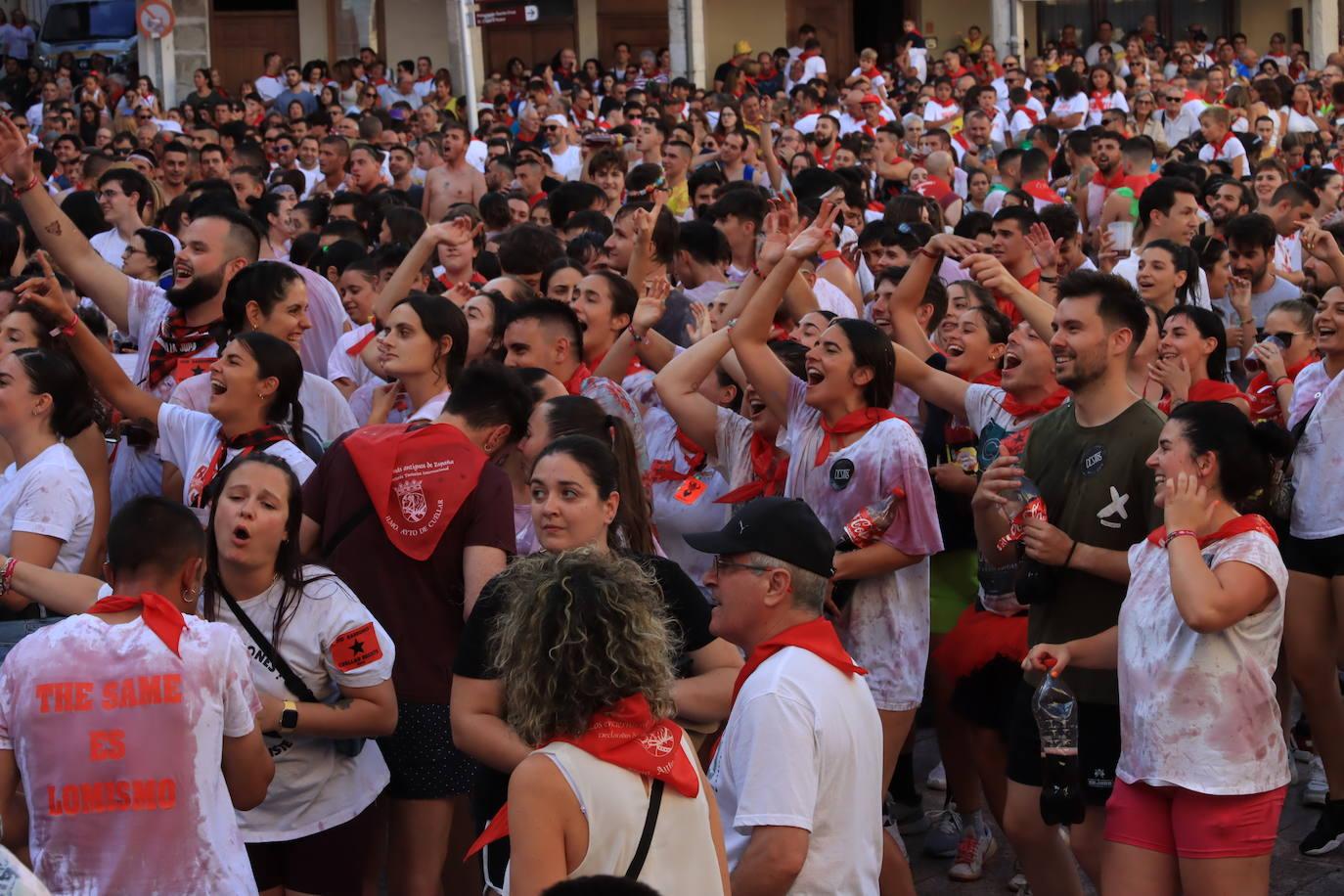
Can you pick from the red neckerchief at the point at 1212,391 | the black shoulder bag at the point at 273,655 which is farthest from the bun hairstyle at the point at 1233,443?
the black shoulder bag at the point at 273,655

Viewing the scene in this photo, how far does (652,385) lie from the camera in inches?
263

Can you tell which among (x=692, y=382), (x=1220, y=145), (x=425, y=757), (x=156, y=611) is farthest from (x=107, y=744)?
(x=1220, y=145)

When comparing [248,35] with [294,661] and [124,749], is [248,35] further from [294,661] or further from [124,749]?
[124,749]

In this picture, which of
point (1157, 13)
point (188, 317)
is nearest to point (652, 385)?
point (188, 317)

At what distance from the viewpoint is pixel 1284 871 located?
19.0 ft

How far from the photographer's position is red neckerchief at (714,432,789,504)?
6012mm

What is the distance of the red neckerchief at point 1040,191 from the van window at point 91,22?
1903 centimetres

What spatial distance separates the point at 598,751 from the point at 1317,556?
12.7 ft

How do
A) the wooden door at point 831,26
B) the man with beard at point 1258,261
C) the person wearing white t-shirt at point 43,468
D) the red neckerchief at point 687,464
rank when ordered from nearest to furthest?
1. the person wearing white t-shirt at point 43,468
2. the red neckerchief at point 687,464
3. the man with beard at point 1258,261
4. the wooden door at point 831,26

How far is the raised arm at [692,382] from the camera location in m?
6.03

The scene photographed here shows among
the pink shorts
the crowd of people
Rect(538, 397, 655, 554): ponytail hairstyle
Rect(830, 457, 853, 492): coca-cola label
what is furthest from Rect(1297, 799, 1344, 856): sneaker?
Rect(538, 397, 655, 554): ponytail hairstyle

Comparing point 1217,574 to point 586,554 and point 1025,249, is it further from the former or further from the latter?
point 1025,249

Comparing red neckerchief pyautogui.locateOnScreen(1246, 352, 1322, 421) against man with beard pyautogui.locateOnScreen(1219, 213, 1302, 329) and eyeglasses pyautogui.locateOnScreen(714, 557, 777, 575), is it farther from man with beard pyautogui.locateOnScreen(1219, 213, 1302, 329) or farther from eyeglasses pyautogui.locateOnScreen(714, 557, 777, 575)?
eyeglasses pyautogui.locateOnScreen(714, 557, 777, 575)

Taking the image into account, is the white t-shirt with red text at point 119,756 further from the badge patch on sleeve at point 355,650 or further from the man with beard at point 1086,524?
the man with beard at point 1086,524
